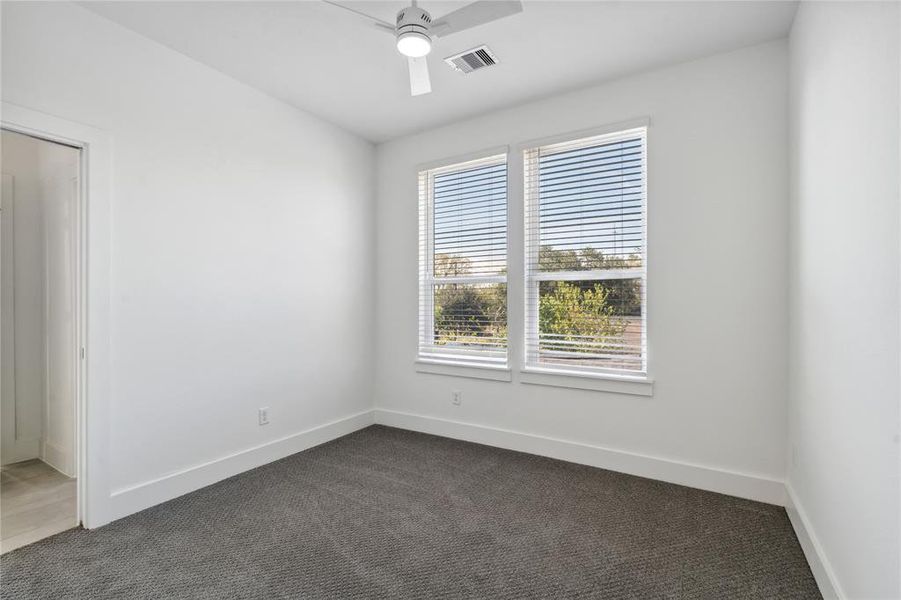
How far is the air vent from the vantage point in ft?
8.90

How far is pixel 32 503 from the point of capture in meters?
2.69

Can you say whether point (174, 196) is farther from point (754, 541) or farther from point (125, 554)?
point (754, 541)

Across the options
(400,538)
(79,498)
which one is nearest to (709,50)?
(400,538)

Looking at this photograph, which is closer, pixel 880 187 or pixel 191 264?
pixel 880 187

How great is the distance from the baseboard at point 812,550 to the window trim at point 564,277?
93 cm

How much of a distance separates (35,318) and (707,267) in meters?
4.70

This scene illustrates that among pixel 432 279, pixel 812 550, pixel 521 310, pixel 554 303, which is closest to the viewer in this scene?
pixel 812 550

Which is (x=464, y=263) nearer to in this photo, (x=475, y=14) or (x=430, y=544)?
(x=475, y=14)

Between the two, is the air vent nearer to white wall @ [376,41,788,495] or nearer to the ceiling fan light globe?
the ceiling fan light globe

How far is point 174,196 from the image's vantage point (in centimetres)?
281

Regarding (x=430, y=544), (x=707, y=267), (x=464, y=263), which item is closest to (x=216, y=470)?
(x=430, y=544)

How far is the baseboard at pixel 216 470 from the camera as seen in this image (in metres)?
2.56

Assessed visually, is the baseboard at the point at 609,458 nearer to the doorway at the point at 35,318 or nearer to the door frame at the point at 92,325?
the door frame at the point at 92,325

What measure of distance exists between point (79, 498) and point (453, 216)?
123 inches
